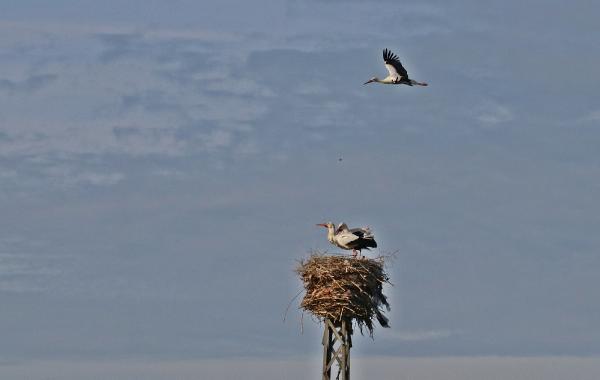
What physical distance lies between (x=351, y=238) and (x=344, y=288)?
159 inches

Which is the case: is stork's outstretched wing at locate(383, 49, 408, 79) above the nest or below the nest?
above

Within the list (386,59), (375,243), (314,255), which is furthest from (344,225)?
(386,59)

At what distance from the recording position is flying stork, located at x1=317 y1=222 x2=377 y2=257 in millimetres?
38812

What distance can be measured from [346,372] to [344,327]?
3.78ft

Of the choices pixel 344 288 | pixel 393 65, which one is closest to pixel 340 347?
pixel 344 288

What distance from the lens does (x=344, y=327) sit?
3581 centimetres

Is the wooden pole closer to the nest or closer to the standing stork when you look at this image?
the nest

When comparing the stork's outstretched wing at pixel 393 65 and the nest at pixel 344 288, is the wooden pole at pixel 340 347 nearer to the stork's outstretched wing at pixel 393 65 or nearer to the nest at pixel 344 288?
the nest at pixel 344 288

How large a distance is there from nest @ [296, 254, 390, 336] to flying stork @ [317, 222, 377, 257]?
8.28ft

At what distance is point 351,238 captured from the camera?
39.2 m

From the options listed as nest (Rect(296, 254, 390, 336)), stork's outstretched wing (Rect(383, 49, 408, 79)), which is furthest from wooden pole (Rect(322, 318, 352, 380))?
stork's outstretched wing (Rect(383, 49, 408, 79))

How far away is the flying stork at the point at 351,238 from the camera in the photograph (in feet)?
127

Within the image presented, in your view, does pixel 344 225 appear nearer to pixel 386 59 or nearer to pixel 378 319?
pixel 378 319

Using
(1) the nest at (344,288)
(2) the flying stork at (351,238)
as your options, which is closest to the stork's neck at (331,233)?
(2) the flying stork at (351,238)
